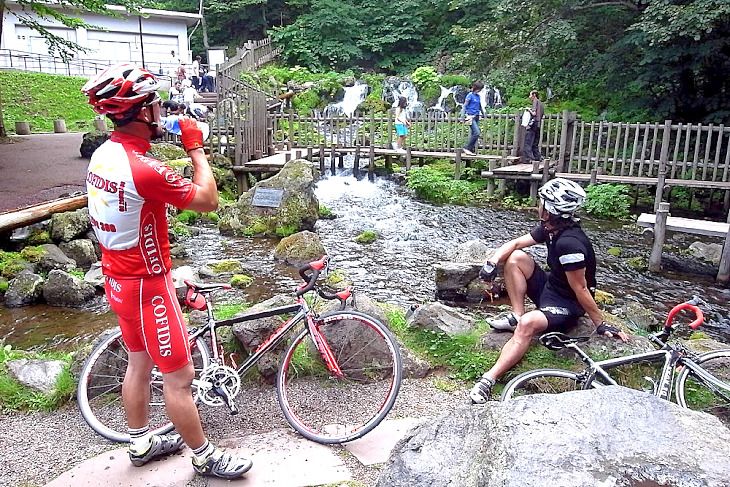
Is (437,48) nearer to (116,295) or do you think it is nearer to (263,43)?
(263,43)

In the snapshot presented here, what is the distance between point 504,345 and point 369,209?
36.1 ft

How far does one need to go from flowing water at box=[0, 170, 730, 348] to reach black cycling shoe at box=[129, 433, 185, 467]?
441 cm

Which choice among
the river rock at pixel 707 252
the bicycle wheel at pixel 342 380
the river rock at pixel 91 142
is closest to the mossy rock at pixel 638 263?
the river rock at pixel 707 252

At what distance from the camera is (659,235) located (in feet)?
33.4

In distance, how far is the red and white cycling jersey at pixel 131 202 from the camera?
9.49 ft

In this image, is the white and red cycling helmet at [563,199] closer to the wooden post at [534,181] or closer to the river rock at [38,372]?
the river rock at [38,372]

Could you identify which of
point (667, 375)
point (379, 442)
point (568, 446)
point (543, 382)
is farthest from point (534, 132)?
point (568, 446)

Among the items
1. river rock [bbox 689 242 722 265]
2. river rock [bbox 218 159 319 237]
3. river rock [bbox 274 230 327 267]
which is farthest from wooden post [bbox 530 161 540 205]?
river rock [bbox 274 230 327 267]

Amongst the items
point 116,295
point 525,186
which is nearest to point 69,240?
point 116,295

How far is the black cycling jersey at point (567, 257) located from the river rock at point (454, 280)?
439cm

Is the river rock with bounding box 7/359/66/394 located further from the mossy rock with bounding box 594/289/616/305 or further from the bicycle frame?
the mossy rock with bounding box 594/289/616/305

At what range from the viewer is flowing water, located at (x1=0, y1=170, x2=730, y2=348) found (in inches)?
314

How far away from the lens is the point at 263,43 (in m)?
33.3

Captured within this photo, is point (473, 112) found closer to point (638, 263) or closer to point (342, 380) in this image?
point (638, 263)
